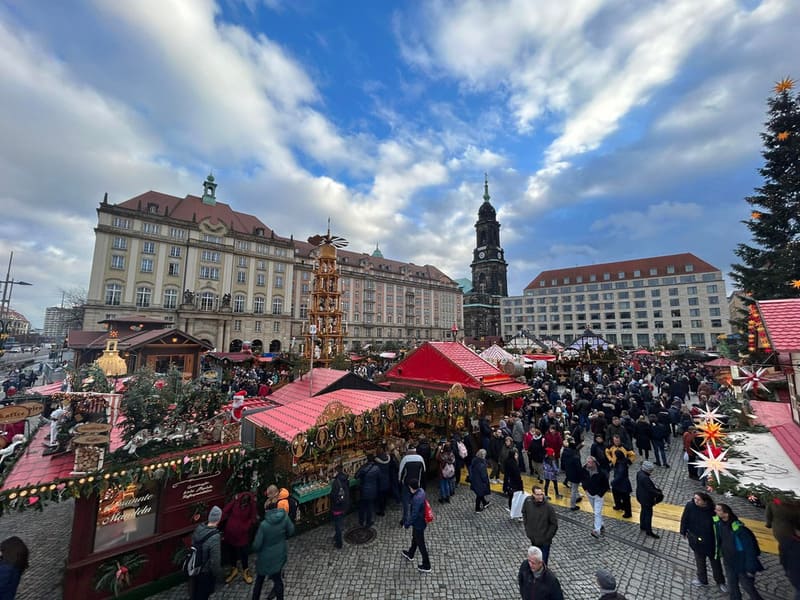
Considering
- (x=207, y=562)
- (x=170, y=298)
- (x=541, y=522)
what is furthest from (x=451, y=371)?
(x=170, y=298)

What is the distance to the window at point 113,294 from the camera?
40.5 m

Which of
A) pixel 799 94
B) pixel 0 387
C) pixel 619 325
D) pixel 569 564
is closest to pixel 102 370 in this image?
pixel 569 564

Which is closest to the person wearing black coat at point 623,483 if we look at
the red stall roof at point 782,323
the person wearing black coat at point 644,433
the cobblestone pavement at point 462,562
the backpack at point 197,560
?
the cobblestone pavement at point 462,562

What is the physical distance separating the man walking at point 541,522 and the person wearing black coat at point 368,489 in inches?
126

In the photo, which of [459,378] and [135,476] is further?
[459,378]

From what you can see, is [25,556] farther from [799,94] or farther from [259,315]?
[259,315]

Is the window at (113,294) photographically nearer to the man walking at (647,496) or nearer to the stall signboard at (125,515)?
the stall signboard at (125,515)

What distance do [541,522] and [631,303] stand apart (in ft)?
311

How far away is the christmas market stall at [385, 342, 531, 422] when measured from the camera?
11609mm

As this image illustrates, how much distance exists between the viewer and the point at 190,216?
47938 mm

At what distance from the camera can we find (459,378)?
1223cm

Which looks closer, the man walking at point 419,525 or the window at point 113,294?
the man walking at point 419,525

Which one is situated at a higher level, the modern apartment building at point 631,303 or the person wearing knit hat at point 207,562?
the modern apartment building at point 631,303

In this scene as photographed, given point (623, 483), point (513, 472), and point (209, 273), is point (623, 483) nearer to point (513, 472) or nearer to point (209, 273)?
point (513, 472)
